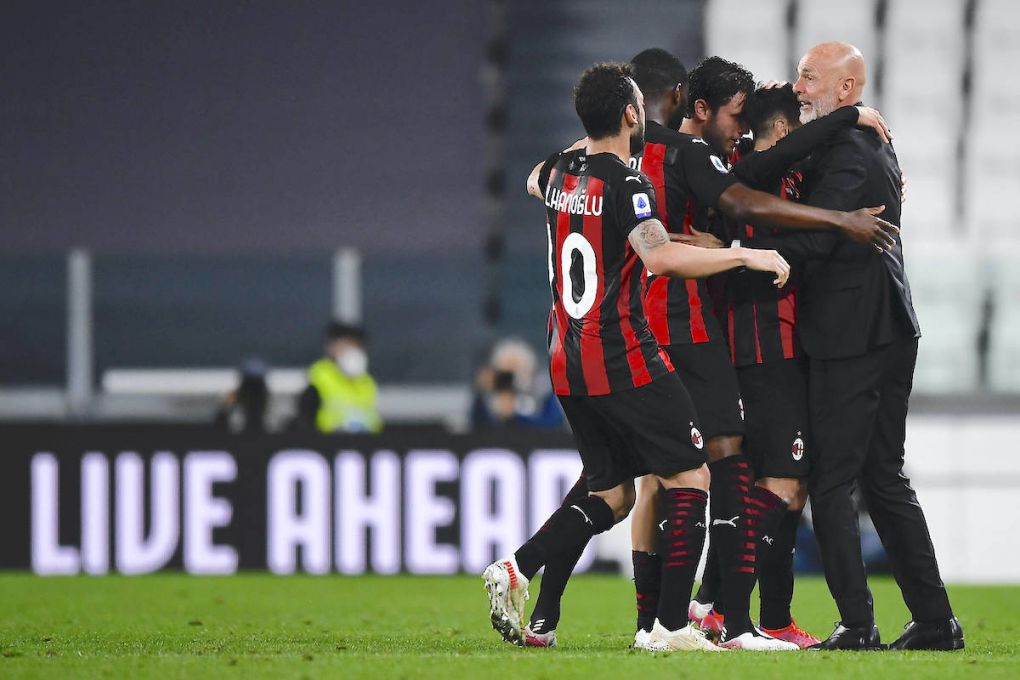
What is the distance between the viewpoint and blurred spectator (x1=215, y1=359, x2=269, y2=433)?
33.9ft

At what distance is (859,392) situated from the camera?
5223mm

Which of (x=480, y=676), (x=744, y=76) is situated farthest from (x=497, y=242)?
(x=480, y=676)

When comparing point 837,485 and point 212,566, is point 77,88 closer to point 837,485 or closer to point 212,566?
point 212,566

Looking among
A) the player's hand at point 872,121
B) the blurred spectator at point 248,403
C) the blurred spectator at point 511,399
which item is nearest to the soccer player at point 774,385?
the player's hand at point 872,121

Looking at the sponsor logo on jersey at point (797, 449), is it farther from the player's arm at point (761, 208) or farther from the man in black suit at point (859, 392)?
the player's arm at point (761, 208)

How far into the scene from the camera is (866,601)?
17.2ft

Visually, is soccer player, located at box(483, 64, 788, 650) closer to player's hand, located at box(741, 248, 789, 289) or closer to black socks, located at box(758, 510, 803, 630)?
player's hand, located at box(741, 248, 789, 289)

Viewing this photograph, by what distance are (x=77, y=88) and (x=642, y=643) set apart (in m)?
8.94

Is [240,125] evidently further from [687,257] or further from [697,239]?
[687,257]

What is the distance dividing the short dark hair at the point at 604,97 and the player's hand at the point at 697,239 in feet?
1.40

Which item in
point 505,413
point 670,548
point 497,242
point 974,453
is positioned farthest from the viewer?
point 497,242

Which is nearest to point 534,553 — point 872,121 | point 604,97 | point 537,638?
point 537,638

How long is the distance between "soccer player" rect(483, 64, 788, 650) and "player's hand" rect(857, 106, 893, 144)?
0.66 metres

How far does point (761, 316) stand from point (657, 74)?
2.84ft
